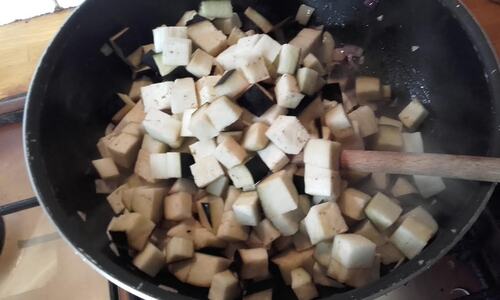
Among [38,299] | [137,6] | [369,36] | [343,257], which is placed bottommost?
[38,299]

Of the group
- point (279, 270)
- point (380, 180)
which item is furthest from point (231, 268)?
point (380, 180)

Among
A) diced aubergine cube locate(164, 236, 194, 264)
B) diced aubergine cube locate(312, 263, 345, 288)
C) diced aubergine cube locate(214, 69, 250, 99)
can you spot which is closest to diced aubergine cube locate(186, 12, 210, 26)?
diced aubergine cube locate(214, 69, 250, 99)

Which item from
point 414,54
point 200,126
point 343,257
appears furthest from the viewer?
point 414,54

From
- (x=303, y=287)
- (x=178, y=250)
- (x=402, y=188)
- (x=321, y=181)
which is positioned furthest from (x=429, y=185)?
(x=178, y=250)

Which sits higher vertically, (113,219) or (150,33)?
(150,33)

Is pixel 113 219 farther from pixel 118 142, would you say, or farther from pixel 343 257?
pixel 343 257

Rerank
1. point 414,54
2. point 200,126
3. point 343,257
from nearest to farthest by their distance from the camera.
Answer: point 343,257
point 200,126
point 414,54
